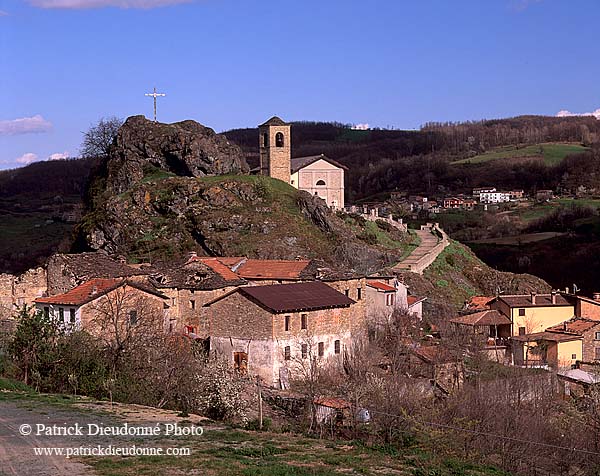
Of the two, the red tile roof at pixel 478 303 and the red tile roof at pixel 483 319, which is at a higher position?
the red tile roof at pixel 478 303

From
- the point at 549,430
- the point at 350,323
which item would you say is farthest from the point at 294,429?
the point at 350,323

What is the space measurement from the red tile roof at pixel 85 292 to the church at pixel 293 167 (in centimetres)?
2783

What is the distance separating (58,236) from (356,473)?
270 ft

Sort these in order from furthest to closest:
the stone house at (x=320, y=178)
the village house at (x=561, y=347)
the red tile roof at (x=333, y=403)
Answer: the stone house at (x=320, y=178) → the village house at (x=561, y=347) → the red tile roof at (x=333, y=403)

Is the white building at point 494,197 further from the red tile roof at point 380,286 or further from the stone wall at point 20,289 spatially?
the stone wall at point 20,289

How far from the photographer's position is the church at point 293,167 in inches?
2491

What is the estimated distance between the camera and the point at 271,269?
144ft

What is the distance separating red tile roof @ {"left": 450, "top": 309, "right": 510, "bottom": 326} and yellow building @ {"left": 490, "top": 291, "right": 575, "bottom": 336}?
576 mm

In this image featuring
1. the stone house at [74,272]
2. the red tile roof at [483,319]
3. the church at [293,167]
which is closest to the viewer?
the stone house at [74,272]

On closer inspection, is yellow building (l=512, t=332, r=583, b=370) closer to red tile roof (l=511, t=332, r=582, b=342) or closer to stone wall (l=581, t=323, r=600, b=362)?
red tile roof (l=511, t=332, r=582, b=342)

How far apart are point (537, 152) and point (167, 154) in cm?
12032

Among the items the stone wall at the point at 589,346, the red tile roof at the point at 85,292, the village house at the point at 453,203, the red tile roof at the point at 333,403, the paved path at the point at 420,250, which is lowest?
the red tile roof at the point at 333,403

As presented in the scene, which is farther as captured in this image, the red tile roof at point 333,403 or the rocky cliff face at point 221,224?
the rocky cliff face at point 221,224

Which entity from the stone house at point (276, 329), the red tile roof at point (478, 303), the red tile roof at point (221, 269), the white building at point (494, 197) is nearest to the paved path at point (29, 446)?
the stone house at point (276, 329)
